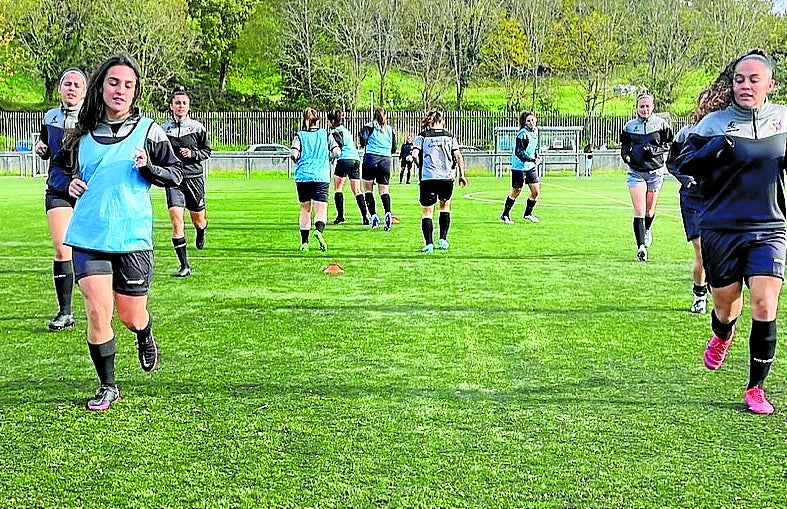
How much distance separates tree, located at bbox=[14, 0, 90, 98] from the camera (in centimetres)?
5362

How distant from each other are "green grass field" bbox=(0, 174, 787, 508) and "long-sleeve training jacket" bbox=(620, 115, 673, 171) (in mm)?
1272

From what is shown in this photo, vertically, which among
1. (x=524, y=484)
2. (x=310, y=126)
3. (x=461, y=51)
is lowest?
(x=524, y=484)

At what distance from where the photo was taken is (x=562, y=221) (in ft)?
59.5

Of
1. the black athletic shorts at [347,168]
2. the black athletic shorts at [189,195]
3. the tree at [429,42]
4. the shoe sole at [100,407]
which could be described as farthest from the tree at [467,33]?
the shoe sole at [100,407]

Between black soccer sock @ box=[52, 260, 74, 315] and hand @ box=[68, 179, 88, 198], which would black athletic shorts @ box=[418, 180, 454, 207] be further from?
hand @ box=[68, 179, 88, 198]

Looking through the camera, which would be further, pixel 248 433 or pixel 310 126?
pixel 310 126

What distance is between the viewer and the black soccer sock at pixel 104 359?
5551mm

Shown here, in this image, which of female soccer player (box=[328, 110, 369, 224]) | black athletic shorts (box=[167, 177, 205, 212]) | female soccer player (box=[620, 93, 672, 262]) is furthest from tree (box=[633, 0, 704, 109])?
black athletic shorts (box=[167, 177, 205, 212])

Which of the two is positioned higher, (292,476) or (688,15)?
(688,15)

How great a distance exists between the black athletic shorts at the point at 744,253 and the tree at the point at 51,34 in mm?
53539

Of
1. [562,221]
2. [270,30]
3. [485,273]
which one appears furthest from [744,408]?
[270,30]

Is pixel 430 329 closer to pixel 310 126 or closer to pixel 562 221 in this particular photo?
pixel 310 126

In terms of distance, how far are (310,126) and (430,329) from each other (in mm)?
5971

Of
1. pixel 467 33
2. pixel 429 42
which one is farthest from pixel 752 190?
pixel 467 33
